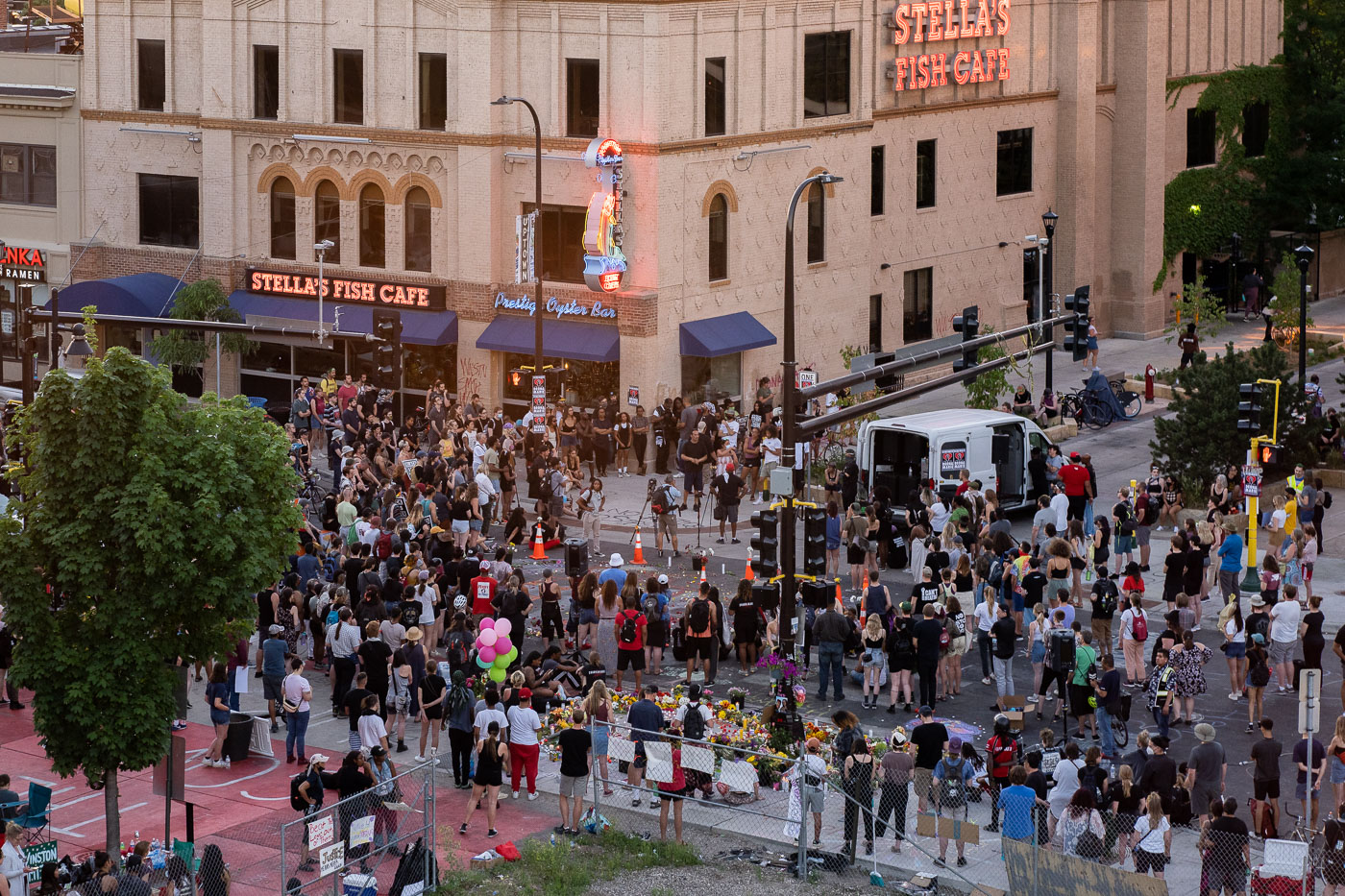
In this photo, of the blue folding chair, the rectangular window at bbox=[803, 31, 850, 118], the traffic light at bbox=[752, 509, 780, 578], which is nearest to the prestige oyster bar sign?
the rectangular window at bbox=[803, 31, 850, 118]

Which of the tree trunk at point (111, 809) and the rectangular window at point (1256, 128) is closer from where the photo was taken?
the tree trunk at point (111, 809)

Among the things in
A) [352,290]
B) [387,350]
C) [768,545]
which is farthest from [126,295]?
[768,545]

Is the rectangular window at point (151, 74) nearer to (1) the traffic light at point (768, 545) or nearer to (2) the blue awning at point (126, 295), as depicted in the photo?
(2) the blue awning at point (126, 295)

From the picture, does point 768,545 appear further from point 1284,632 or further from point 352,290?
point 352,290

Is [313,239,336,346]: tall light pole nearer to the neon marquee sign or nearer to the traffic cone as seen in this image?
the neon marquee sign

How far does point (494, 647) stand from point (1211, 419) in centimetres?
1817

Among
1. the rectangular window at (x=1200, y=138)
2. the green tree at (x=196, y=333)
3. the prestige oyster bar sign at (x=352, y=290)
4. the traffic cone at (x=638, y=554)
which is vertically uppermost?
the rectangular window at (x=1200, y=138)

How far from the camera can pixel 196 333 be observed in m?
50.0

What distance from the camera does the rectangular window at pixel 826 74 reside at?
48594 millimetres

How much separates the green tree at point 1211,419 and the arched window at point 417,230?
1818cm

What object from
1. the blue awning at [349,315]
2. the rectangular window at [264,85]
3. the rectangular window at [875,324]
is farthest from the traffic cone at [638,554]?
the rectangular window at [264,85]

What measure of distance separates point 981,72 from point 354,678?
3309 centimetres

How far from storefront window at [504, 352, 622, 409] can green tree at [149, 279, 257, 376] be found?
7.28m

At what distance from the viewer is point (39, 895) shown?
20.4 metres
